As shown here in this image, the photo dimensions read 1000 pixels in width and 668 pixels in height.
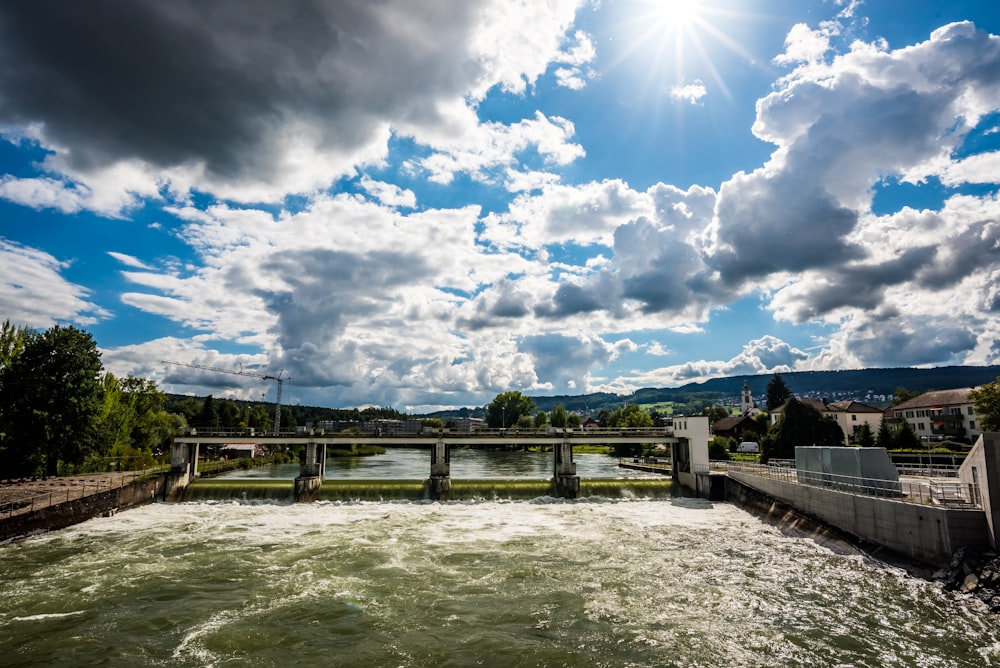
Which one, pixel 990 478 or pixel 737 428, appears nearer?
pixel 990 478

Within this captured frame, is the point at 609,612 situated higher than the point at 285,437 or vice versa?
the point at 285,437

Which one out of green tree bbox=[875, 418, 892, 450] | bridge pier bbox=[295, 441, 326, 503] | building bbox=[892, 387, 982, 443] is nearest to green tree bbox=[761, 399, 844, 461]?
green tree bbox=[875, 418, 892, 450]

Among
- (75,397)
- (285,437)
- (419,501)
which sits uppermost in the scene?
(75,397)

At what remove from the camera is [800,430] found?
62.6 metres

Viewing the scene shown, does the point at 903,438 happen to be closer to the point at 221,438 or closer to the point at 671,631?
the point at 671,631

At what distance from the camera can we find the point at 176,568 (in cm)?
2455

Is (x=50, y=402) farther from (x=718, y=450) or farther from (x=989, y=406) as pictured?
(x=989, y=406)

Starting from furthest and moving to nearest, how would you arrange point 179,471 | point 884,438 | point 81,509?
point 884,438 < point 179,471 < point 81,509

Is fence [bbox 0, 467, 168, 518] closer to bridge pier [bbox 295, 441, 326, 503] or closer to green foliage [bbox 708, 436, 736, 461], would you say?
bridge pier [bbox 295, 441, 326, 503]

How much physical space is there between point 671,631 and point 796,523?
2045cm

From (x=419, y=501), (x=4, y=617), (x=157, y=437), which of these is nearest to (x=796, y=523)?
(x=419, y=501)

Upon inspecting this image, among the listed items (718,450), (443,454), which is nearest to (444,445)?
(443,454)

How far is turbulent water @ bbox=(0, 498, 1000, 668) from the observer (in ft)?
50.7

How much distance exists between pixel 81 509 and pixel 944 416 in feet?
405
